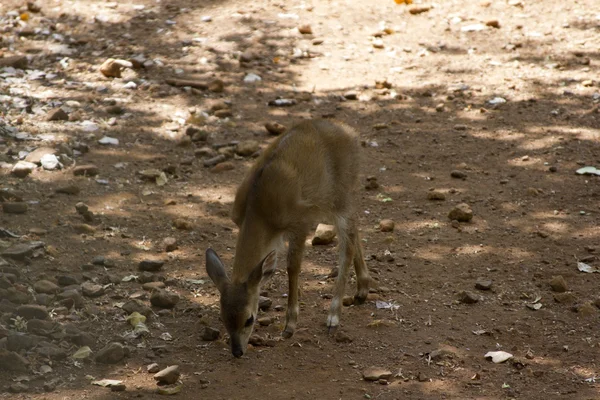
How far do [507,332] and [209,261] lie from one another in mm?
2244

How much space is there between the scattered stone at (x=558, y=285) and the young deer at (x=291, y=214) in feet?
4.85

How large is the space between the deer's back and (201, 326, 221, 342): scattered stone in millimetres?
886

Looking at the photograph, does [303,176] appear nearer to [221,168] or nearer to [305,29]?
[221,168]

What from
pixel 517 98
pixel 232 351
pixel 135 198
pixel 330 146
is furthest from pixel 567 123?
pixel 232 351

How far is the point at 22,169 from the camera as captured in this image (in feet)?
25.9

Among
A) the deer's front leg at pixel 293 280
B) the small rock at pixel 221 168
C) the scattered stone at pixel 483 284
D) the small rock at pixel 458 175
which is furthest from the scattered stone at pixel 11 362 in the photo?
the small rock at pixel 458 175

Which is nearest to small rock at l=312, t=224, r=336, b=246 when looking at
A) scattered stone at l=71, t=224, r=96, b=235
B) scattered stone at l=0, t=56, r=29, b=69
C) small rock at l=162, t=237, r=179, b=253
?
small rock at l=162, t=237, r=179, b=253

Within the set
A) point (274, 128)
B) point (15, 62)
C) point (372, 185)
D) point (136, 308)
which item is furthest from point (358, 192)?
point (15, 62)

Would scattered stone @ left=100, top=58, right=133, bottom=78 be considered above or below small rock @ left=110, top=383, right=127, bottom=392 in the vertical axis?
above

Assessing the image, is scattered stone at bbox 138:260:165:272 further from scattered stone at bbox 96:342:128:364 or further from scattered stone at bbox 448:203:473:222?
scattered stone at bbox 448:203:473:222

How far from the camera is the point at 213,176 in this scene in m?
8.56

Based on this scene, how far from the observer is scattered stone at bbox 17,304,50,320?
572cm

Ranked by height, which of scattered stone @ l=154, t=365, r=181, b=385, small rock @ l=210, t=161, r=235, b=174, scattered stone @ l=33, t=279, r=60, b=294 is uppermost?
scattered stone @ l=33, t=279, r=60, b=294

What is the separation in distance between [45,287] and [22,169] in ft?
7.10
